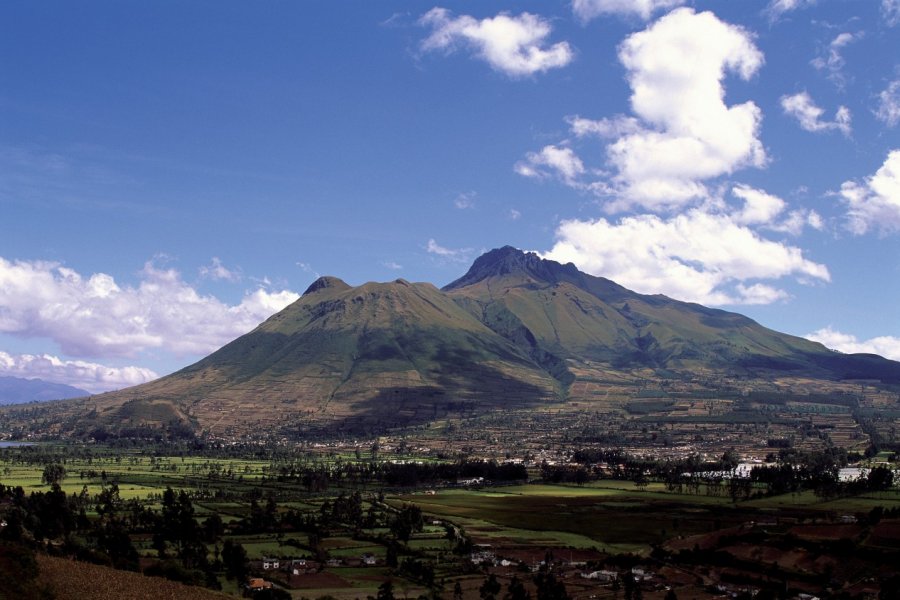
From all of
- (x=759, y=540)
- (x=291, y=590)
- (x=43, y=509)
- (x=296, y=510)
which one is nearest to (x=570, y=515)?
(x=759, y=540)

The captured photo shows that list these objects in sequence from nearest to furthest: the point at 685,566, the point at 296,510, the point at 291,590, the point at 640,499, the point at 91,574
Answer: the point at 91,574, the point at 291,590, the point at 685,566, the point at 296,510, the point at 640,499

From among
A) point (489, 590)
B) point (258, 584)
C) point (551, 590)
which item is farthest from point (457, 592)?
point (258, 584)

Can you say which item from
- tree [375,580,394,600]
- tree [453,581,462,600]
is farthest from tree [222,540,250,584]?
tree [453,581,462,600]

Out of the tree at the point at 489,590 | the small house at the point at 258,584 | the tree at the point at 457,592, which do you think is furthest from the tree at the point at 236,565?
the tree at the point at 489,590

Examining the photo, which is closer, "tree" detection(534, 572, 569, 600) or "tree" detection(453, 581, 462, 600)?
"tree" detection(534, 572, 569, 600)

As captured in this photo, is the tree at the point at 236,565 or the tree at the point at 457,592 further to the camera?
→ the tree at the point at 236,565

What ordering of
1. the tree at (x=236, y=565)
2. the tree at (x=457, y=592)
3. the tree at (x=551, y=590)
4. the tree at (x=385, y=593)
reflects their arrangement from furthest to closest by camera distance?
the tree at (x=236, y=565)
the tree at (x=457, y=592)
the tree at (x=551, y=590)
the tree at (x=385, y=593)

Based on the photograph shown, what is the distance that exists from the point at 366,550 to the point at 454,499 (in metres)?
64.6

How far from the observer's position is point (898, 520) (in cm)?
12344

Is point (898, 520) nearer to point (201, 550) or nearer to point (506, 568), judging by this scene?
point (506, 568)

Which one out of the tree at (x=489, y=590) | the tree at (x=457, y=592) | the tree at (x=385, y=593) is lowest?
the tree at (x=457, y=592)

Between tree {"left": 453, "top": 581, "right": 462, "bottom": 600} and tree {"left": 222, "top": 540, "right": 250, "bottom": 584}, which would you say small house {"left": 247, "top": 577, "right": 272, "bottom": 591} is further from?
tree {"left": 453, "top": 581, "right": 462, "bottom": 600}

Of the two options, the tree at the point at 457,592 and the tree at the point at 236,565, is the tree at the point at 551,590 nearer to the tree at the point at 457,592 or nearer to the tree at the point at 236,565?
the tree at the point at 457,592

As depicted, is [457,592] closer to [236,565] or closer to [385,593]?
[385,593]
